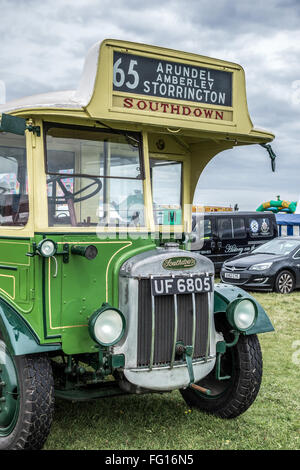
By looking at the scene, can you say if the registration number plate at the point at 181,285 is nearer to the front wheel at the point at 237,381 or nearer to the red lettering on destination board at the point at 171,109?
the front wheel at the point at 237,381

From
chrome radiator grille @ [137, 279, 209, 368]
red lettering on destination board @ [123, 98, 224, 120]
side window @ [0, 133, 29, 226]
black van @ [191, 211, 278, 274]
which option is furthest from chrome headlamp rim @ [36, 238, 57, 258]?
black van @ [191, 211, 278, 274]

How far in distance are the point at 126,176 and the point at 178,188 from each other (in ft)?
2.86

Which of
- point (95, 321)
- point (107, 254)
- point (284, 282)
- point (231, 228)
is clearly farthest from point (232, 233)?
point (95, 321)

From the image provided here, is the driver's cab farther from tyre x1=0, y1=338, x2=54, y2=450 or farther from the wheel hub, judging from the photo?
the wheel hub

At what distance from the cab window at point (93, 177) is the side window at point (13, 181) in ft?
0.78

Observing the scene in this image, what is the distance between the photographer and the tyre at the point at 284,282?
545 inches

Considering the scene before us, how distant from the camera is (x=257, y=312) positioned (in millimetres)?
5047

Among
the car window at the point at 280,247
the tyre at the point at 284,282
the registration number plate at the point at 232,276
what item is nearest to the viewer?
the tyre at the point at 284,282

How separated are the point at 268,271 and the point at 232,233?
12.1 ft

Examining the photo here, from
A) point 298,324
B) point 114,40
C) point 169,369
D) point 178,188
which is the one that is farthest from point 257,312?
point 298,324

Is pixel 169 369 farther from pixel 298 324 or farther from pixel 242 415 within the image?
pixel 298 324

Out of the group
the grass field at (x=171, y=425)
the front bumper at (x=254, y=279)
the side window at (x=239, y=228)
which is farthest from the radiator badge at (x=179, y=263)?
the side window at (x=239, y=228)

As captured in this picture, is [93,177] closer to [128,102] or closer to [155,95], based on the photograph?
[128,102]

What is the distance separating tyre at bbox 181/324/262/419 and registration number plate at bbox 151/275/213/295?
2.35ft
